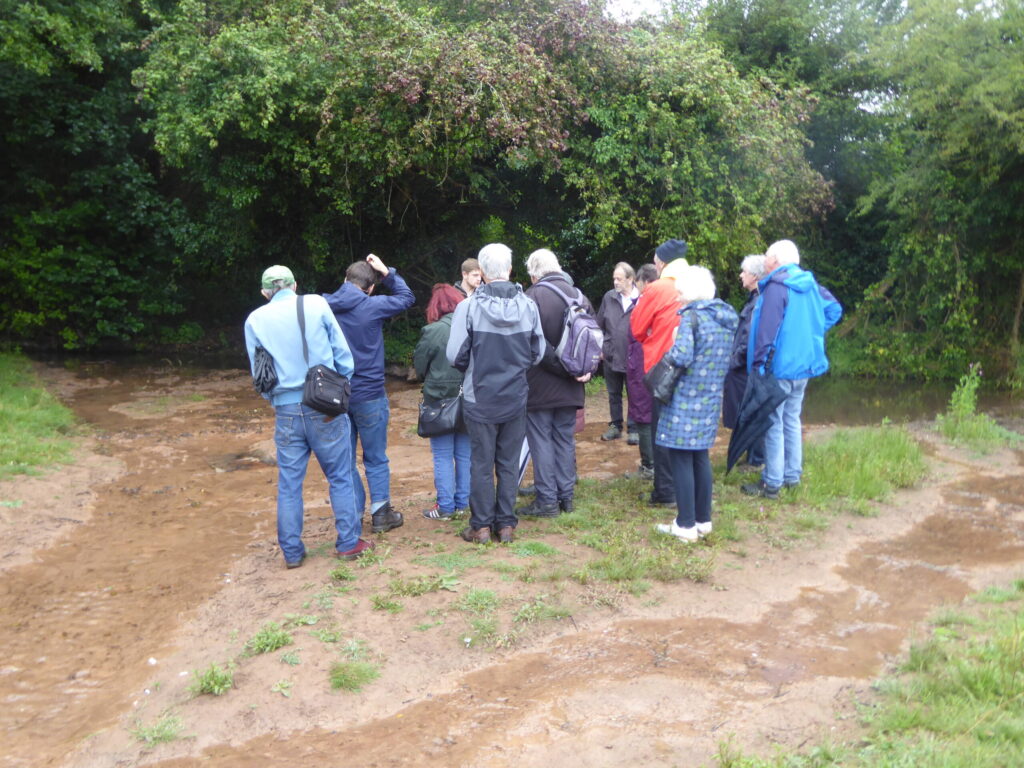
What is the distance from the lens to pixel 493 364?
18.4 ft

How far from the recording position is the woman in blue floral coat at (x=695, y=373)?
222 inches

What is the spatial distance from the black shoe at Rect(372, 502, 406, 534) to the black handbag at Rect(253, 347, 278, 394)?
4.46 feet

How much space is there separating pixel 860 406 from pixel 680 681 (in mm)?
8931

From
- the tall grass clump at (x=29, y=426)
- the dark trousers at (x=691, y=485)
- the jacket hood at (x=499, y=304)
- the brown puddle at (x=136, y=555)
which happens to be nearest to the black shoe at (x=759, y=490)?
the dark trousers at (x=691, y=485)

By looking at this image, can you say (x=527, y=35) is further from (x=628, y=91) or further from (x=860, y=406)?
(x=860, y=406)

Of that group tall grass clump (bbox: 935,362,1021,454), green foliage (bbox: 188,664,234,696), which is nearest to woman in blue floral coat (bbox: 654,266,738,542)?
green foliage (bbox: 188,664,234,696)

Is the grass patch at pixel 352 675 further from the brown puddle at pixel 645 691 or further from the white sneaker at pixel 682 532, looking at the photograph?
the white sneaker at pixel 682 532

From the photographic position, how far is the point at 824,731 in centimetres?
370

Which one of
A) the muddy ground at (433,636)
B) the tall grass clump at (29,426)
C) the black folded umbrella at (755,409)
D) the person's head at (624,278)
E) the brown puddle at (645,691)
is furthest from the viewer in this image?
the person's head at (624,278)

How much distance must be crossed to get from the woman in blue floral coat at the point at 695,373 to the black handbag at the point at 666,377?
0.05 ft

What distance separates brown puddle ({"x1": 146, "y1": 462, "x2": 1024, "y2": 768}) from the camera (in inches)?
143

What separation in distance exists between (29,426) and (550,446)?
19.6 ft

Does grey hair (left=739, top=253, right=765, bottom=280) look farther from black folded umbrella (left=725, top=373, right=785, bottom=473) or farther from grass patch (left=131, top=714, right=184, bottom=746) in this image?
grass patch (left=131, top=714, right=184, bottom=746)

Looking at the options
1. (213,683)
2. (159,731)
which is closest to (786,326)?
(213,683)
